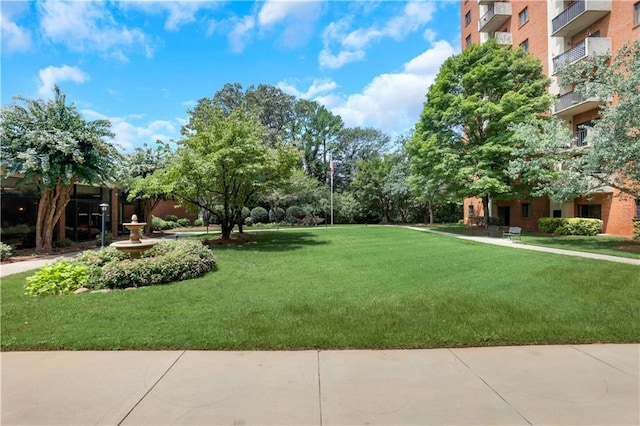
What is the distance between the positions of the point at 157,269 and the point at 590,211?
23.9 m

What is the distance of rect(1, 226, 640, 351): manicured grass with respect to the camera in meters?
4.55

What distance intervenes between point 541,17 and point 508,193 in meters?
13.2

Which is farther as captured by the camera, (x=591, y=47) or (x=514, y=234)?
(x=591, y=47)

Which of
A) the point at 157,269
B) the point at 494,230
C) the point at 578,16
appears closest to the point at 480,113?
the point at 494,230

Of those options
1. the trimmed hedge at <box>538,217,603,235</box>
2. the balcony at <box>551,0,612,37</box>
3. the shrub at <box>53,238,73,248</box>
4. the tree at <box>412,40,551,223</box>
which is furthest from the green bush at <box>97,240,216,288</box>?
the balcony at <box>551,0,612,37</box>

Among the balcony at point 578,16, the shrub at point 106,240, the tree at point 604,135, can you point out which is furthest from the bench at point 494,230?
the shrub at point 106,240

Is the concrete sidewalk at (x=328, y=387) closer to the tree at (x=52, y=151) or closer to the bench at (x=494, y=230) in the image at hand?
the tree at (x=52, y=151)

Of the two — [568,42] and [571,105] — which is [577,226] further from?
[568,42]

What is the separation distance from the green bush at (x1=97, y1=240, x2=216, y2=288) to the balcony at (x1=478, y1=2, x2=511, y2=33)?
2897 centimetres

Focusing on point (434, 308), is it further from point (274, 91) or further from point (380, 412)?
point (274, 91)

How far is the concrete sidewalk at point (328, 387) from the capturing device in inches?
113

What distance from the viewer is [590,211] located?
2039 cm

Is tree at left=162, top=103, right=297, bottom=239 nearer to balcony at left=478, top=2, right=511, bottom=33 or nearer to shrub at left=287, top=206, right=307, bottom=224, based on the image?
shrub at left=287, top=206, right=307, bottom=224

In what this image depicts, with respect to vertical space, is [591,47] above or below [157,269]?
above
